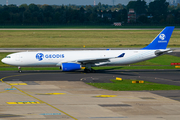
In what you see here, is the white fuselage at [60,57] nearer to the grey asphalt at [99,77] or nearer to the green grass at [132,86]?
the grey asphalt at [99,77]

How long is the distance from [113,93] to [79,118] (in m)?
11.3

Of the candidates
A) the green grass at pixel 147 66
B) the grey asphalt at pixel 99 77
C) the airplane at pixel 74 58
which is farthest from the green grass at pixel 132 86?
the green grass at pixel 147 66

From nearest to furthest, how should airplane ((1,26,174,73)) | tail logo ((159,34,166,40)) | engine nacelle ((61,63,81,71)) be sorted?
engine nacelle ((61,63,81,71)), airplane ((1,26,174,73)), tail logo ((159,34,166,40))

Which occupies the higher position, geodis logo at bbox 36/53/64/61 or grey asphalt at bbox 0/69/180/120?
geodis logo at bbox 36/53/64/61

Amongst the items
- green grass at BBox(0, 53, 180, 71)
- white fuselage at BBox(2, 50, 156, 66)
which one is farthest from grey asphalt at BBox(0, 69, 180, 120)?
green grass at BBox(0, 53, 180, 71)

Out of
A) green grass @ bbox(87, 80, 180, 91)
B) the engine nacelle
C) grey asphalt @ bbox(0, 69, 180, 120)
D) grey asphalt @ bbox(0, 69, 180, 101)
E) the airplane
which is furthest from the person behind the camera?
the airplane

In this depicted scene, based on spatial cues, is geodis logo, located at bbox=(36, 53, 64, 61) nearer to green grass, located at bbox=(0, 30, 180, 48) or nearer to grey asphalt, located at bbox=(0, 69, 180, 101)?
grey asphalt, located at bbox=(0, 69, 180, 101)

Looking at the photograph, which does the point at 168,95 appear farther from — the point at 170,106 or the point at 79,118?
the point at 79,118

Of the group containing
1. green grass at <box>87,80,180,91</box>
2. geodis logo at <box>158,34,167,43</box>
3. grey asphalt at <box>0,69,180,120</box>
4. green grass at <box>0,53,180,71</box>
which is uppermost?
geodis logo at <box>158,34,167,43</box>

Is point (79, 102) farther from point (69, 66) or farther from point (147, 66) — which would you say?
point (147, 66)

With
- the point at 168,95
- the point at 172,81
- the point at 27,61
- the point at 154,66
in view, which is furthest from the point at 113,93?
the point at 154,66

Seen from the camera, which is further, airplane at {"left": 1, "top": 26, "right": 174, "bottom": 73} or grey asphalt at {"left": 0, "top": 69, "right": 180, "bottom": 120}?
airplane at {"left": 1, "top": 26, "right": 174, "bottom": 73}

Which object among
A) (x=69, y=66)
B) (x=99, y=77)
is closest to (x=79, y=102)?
(x=99, y=77)

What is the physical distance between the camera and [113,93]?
35750mm
